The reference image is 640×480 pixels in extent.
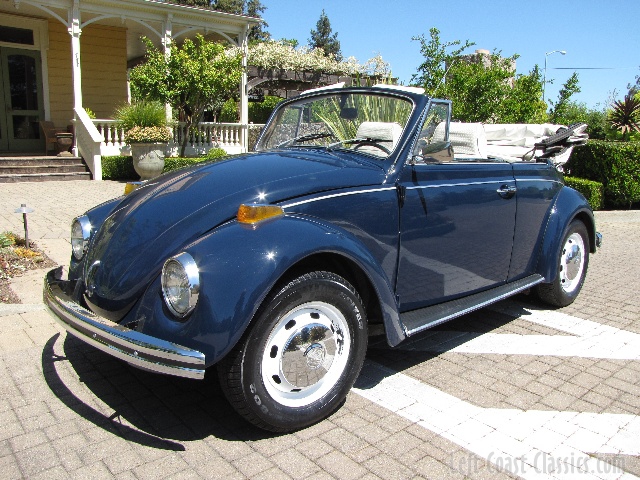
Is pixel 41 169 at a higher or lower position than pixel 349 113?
lower

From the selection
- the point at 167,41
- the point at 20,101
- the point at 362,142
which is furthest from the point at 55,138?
the point at 362,142

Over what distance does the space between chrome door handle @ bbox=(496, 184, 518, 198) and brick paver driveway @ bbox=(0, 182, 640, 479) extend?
1140 millimetres

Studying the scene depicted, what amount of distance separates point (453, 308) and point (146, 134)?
421 inches

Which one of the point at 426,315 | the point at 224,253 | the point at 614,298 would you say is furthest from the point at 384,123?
the point at 614,298

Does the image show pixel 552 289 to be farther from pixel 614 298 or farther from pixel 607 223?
pixel 607 223

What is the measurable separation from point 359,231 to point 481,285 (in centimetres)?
139

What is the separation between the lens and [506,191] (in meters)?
4.06

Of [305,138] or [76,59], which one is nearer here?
[305,138]

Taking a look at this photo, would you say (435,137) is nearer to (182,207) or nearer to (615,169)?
(182,207)

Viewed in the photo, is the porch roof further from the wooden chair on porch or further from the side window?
the side window

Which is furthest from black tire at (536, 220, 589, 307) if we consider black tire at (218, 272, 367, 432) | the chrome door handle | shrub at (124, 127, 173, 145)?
shrub at (124, 127, 173, 145)

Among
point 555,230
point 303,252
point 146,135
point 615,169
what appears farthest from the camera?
point 146,135

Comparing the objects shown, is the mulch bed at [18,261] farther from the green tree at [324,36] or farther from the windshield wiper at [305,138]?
the green tree at [324,36]

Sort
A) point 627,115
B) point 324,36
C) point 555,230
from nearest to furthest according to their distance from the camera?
point 555,230 → point 627,115 → point 324,36
